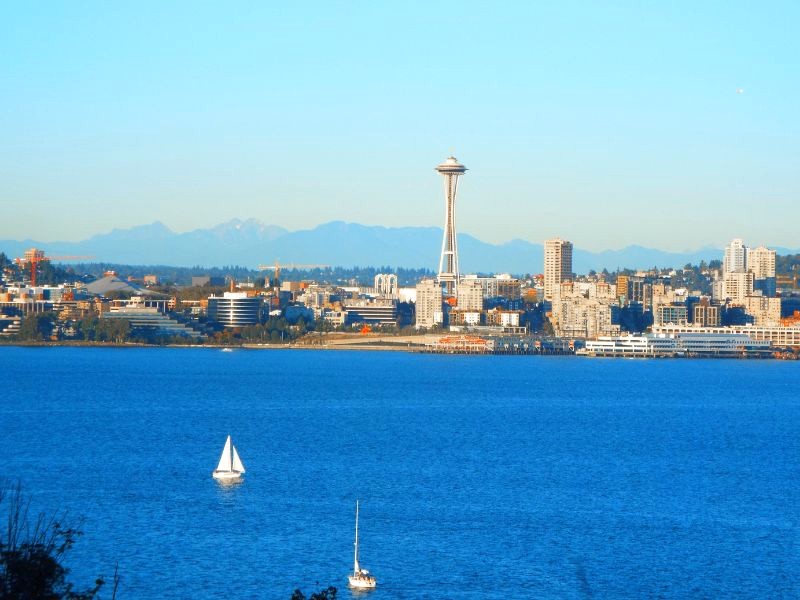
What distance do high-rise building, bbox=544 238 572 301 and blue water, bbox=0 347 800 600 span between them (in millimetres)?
55450

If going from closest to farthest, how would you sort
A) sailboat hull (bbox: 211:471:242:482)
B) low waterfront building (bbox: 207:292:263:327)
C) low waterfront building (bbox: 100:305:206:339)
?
sailboat hull (bbox: 211:471:242:482) → low waterfront building (bbox: 100:305:206:339) → low waterfront building (bbox: 207:292:263:327)

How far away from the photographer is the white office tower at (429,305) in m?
84.4

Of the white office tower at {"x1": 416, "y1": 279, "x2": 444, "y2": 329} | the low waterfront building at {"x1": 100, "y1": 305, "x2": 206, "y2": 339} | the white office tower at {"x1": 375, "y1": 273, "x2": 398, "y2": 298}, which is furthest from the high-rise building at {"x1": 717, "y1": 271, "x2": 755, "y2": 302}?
the white office tower at {"x1": 375, "y1": 273, "x2": 398, "y2": 298}

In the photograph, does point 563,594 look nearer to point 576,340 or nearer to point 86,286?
point 576,340

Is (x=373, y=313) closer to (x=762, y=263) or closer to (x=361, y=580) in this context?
(x=762, y=263)

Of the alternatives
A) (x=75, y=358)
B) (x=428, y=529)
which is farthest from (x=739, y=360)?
(x=428, y=529)

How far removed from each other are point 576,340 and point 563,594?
6120cm

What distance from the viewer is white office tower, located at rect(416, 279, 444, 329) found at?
84438 mm

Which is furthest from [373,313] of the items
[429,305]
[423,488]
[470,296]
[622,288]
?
[423,488]

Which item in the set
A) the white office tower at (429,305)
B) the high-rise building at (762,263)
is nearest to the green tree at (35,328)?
the white office tower at (429,305)

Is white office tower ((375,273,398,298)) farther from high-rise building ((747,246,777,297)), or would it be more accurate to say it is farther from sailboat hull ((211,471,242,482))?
sailboat hull ((211,471,242,482))

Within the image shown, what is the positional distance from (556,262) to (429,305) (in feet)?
50.8

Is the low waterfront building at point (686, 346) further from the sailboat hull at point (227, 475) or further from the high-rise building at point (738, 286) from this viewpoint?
the sailboat hull at point (227, 475)

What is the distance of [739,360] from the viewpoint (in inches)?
2746
